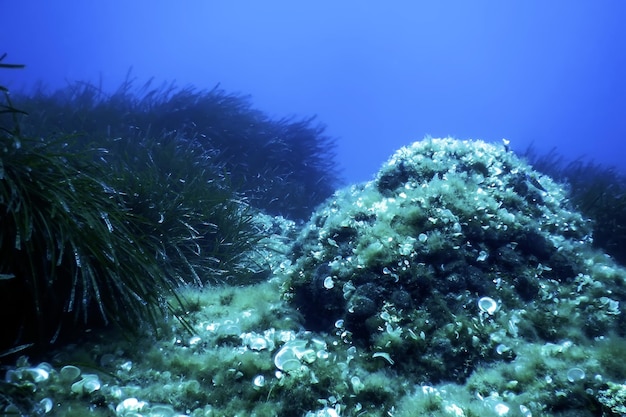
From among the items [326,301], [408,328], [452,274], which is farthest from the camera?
[326,301]

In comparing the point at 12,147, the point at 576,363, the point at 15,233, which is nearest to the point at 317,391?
the point at 576,363

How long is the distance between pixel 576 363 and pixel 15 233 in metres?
3.64

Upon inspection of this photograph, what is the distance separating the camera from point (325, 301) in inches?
142

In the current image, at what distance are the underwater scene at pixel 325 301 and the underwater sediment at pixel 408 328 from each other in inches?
0.6

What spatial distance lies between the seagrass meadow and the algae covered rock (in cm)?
2

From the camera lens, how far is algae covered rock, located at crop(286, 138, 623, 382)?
2.99m

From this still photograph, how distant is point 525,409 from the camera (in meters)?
2.33

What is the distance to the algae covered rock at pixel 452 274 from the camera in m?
2.99

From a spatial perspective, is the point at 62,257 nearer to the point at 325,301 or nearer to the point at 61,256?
the point at 61,256

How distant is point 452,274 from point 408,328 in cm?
73

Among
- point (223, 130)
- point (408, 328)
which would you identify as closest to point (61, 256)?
point (408, 328)

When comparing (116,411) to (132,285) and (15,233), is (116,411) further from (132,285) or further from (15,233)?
(15,233)

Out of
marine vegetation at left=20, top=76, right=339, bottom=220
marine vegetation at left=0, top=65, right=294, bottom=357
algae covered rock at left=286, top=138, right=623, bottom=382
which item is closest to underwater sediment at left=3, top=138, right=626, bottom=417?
algae covered rock at left=286, top=138, right=623, bottom=382

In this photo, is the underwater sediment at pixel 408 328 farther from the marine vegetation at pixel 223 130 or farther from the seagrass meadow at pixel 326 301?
the marine vegetation at pixel 223 130
